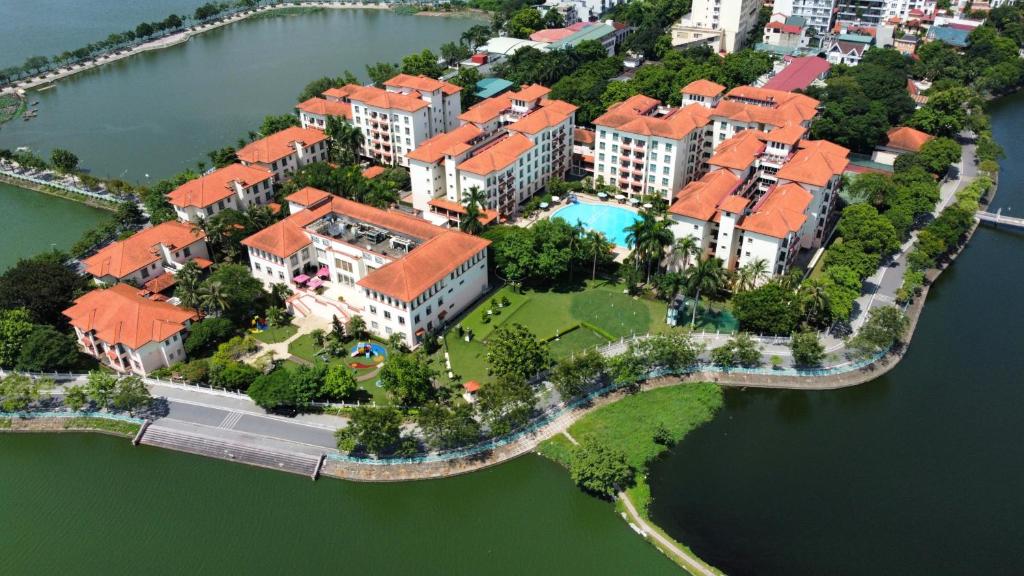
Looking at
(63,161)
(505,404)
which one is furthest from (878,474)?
(63,161)

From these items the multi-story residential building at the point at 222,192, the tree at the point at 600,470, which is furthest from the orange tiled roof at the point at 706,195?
the multi-story residential building at the point at 222,192

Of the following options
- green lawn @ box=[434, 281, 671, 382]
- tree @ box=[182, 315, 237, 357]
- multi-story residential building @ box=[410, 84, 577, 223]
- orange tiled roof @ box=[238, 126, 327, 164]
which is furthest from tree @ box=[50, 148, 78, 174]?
green lawn @ box=[434, 281, 671, 382]

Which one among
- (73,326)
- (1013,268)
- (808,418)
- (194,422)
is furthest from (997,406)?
(73,326)

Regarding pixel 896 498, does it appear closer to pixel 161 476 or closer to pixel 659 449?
pixel 659 449

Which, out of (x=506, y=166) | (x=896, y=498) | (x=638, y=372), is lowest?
(x=896, y=498)

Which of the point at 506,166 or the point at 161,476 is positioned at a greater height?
the point at 506,166

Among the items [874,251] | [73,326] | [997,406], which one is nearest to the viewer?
[997,406]

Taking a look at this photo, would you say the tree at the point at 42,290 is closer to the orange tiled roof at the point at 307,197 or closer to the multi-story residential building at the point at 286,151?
the orange tiled roof at the point at 307,197
